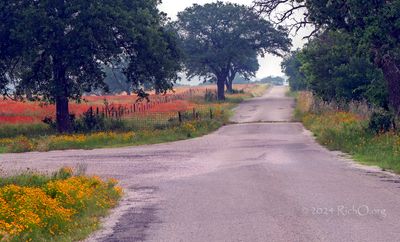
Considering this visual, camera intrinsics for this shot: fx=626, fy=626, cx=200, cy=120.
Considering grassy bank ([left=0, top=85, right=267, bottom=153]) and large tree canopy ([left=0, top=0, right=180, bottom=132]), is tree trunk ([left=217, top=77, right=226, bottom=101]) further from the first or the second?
large tree canopy ([left=0, top=0, right=180, bottom=132])

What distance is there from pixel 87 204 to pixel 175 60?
2874cm

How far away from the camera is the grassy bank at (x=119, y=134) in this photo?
30.6 m

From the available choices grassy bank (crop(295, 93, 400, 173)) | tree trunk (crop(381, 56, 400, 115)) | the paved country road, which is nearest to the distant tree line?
grassy bank (crop(295, 93, 400, 173))

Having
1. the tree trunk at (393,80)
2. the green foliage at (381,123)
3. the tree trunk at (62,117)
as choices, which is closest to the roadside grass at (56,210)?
the green foliage at (381,123)

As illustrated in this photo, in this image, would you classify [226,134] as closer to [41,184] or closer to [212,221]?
[41,184]

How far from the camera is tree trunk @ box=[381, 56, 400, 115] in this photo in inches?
1116

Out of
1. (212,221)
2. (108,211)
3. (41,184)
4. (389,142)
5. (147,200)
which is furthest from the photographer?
(389,142)

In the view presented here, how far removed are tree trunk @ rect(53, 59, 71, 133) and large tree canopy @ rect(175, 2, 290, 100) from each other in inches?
1729

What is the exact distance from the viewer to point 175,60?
1625 inches

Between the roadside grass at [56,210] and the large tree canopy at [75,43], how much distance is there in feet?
68.2

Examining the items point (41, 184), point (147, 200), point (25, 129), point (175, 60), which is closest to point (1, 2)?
point (25, 129)

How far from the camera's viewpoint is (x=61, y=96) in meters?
36.2

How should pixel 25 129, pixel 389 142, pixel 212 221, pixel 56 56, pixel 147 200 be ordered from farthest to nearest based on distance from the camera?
pixel 25 129
pixel 56 56
pixel 389 142
pixel 147 200
pixel 212 221

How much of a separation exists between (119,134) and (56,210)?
23229 millimetres
